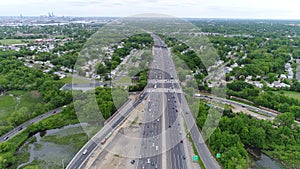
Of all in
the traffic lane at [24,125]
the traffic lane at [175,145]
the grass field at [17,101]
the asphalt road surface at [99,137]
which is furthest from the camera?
the grass field at [17,101]

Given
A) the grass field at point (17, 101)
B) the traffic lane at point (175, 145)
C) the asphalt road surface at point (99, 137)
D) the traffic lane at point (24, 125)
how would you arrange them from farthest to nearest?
the grass field at point (17, 101) → the traffic lane at point (24, 125) → the asphalt road surface at point (99, 137) → the traffic lane at point (175, 145)

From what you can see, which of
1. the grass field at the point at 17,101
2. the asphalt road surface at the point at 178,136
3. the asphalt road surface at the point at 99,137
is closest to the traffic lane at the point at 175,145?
the asphalt road surface at the point at 178,136

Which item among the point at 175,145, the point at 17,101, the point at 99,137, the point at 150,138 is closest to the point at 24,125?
the point at 17,101

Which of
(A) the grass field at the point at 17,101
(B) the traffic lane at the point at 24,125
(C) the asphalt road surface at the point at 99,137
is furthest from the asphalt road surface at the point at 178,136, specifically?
(A) the grass field at the point at 17,101

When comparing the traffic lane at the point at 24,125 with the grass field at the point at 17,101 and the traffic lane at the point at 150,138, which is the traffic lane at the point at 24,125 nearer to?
the grass field at the point at 17,101

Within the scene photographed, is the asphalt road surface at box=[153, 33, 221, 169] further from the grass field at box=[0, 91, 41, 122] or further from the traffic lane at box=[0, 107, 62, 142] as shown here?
the grass field at box=[0, 91, 41, 122]

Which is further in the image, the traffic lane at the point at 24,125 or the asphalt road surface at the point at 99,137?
the traffic lane at the point at 24,125

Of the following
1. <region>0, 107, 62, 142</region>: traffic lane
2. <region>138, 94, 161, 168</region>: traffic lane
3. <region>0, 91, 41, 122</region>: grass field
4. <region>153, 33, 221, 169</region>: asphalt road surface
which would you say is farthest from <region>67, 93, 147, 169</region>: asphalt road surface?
<region>0, 91, 41, 122</region>: grass field

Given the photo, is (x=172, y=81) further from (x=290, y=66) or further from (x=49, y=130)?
(x=290, y=66)

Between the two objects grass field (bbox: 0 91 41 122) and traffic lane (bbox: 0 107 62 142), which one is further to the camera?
grass field (bbox: 0 91 41 122)

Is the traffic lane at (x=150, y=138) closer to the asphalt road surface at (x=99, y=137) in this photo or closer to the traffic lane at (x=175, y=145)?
the traffic lane at (x=175, y=145)

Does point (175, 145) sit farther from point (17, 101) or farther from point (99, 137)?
point (17, 101)

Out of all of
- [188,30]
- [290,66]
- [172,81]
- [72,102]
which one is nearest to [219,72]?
[172,81]
